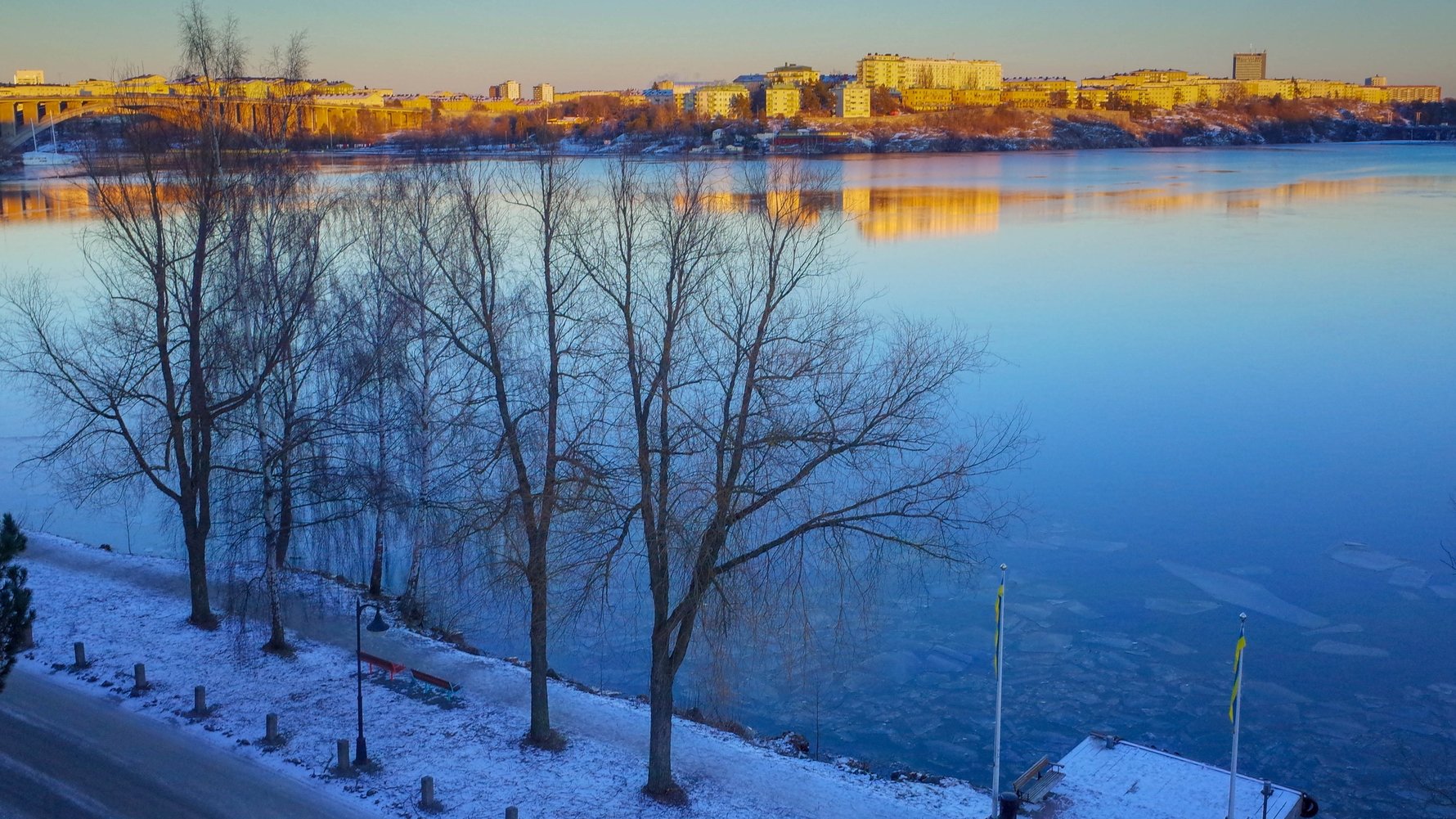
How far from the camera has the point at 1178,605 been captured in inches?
630

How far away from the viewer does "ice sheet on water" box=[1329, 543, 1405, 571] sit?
16734mm

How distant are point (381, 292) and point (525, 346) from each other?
3.96 m

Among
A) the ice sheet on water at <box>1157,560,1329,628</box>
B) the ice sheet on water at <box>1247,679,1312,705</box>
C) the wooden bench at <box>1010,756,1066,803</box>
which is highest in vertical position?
the ice sheet on water at <box>1157,560,1329,628</box>

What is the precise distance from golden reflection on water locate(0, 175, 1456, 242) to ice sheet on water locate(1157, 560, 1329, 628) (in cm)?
2617

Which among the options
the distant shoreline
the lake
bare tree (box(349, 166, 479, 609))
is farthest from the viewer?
the distant shoreline

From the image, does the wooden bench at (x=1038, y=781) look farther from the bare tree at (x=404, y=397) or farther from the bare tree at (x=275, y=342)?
the bare tree at (x=275, y=342)

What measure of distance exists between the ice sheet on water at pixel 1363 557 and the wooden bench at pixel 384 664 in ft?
42.1

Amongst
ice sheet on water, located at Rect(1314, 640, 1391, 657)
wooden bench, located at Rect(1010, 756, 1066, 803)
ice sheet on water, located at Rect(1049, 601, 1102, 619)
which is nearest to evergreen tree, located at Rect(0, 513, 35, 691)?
wooden bench, located at Rect(1010, 756, 1066, 803)

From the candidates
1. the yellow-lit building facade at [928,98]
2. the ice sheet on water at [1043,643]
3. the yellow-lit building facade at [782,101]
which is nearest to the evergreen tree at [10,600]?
the ice sheet on water at [1043,643]

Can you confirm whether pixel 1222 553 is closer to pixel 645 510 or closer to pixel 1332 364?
pixel 645 510

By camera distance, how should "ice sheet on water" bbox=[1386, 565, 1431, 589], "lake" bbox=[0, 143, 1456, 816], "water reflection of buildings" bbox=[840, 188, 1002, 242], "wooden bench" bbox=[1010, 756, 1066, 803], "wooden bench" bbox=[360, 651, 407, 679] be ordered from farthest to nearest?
"water reflection of buildings" bbox=[840, 188, 1002, 242] < "ice sheet on water" bbox=[1386, 565, 1431, 589] < "wooden bench" bbox=[360, 651, 407, 679] < "lake" bbox=[0, 143, 1456, 816] < "wooden bench" bbox=[1010, 756, 1066, 803]

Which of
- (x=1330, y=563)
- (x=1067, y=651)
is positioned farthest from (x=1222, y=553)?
(x=1067, y=651)

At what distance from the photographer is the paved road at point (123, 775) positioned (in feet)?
36.1

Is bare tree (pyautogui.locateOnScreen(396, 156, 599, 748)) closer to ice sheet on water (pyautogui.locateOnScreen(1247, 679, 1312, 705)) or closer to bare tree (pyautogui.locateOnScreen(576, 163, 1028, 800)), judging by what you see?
bare tree (pyautogui.locateOnScreen(576, 163, 1028, 800))
